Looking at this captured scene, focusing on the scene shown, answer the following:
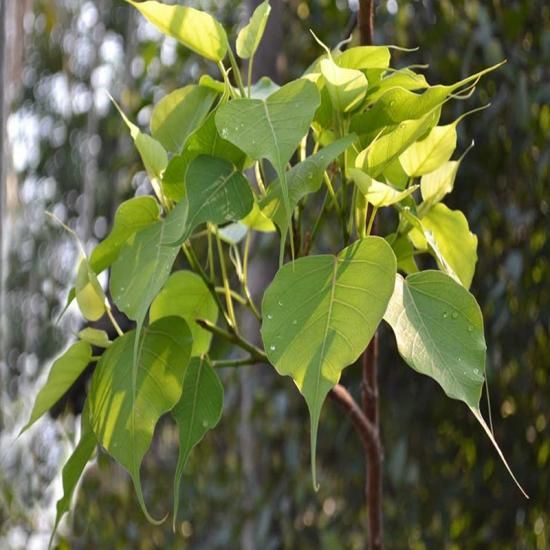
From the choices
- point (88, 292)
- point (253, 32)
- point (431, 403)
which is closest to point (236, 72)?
point (253, 32)

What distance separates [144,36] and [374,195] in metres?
3.07

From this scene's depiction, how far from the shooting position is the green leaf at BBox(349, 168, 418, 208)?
55 cm

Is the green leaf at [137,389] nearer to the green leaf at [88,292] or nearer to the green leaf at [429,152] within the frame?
the green leaf at [88,292]

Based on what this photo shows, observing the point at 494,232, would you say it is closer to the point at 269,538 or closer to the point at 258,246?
the point at 258,246

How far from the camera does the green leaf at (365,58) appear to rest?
1.99 feet

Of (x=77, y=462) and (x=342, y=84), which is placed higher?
(x=342, y=84)

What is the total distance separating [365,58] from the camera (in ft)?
2.00

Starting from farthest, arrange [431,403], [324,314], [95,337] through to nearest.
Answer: [431,403]
[95,337]
[324,314]

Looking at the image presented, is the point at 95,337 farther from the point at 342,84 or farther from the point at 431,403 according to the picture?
the point at 431,403

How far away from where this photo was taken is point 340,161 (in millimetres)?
605

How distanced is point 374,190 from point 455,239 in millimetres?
126

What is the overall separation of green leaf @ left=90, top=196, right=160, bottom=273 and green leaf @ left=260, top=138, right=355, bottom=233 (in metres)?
0.09

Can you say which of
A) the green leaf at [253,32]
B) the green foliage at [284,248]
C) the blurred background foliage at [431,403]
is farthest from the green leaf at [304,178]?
the blurred background foliage at [431,403]

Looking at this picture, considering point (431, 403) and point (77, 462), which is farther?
point (431, 403)
